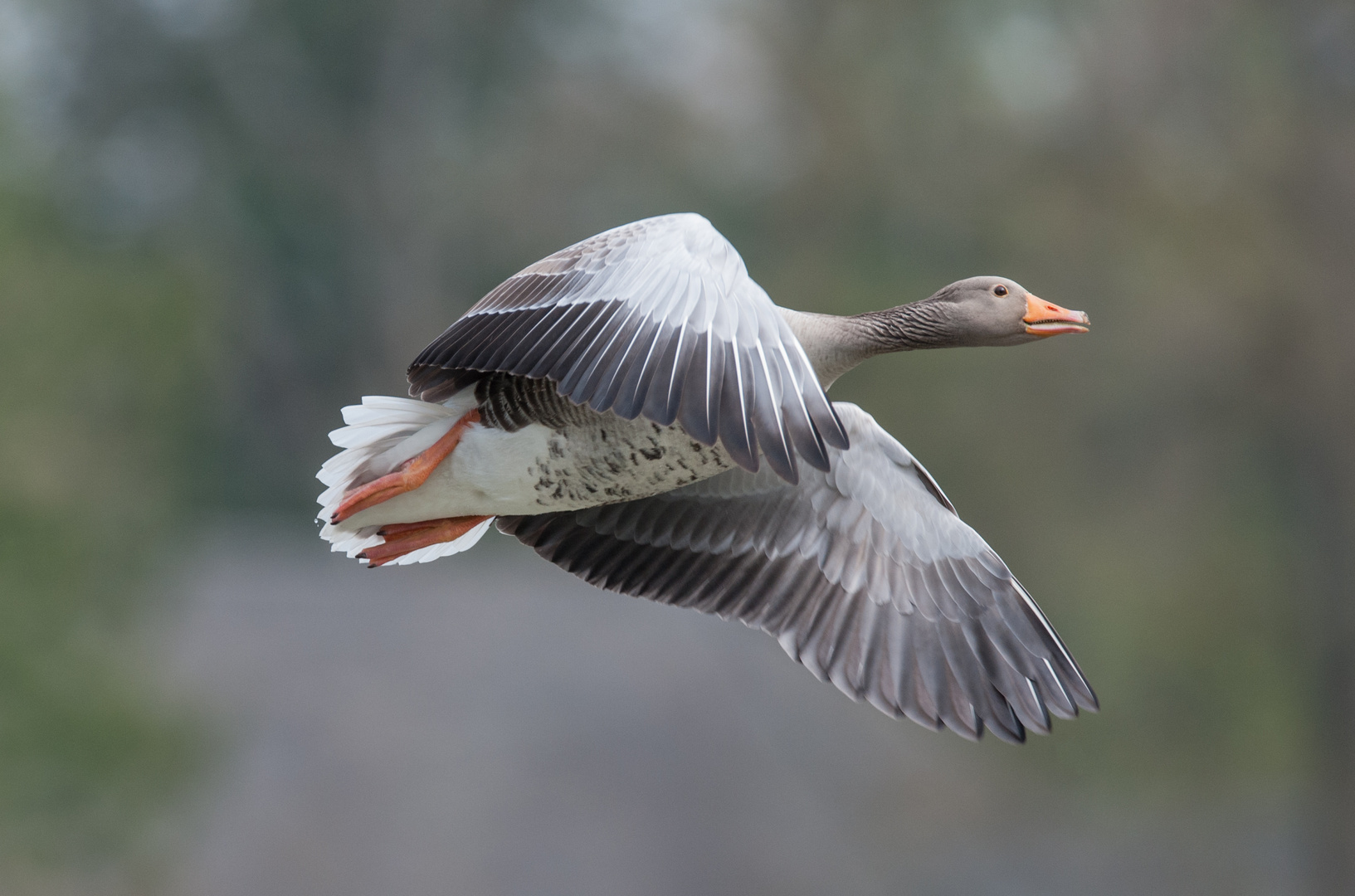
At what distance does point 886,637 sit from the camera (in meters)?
5.94

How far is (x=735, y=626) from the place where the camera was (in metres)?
18.5

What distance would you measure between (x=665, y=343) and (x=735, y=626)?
568 inches

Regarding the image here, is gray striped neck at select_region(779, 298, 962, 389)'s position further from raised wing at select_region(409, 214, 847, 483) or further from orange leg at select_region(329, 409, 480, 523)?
orange leg at select_region(329, 409, 480, 523)

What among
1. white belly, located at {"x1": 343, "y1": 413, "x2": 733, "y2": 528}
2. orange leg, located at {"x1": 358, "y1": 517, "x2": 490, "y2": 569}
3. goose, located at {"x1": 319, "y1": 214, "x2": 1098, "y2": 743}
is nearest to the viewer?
goose, located at {"x1": 319, "y1": 214, "x2": 1098, "y2": 743}

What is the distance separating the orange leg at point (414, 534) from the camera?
568cm

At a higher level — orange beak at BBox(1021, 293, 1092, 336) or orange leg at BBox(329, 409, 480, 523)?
orange beak at BBox(1021, 293, 1092, 336)

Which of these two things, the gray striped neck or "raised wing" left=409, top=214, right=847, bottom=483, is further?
the gray striped neck

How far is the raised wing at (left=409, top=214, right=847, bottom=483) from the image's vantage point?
4.14m

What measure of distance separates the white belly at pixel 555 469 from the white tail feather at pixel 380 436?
12 cm

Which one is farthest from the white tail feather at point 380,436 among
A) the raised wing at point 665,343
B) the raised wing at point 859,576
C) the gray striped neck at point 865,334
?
the gray striped neck at point 865,334

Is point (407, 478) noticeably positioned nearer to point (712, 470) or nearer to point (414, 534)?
point (414, 534)

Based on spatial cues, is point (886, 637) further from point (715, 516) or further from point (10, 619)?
point (10, 619)

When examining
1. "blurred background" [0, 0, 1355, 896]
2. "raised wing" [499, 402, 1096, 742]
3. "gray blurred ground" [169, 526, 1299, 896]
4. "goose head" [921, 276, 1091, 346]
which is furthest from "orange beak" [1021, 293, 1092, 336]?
"gray blurred ground" [169, 526, 1299, 896]

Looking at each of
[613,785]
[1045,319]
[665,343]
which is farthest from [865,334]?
[613,785]
